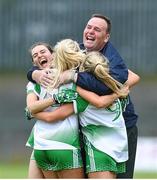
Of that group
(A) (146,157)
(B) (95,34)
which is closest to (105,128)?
(B) (95,34)

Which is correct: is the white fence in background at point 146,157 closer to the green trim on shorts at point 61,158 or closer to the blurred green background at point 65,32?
Result: the blurred green background at point 65,32

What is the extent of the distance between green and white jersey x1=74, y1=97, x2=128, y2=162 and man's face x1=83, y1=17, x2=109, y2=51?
0.51 metres

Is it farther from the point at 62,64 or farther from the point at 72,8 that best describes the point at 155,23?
the point at 62,64

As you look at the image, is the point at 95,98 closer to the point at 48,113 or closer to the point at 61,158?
the point at 48,113

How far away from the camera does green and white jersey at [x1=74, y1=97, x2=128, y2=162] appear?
25.8 feet

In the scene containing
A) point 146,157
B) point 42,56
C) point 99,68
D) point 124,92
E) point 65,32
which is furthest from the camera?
point 65,32

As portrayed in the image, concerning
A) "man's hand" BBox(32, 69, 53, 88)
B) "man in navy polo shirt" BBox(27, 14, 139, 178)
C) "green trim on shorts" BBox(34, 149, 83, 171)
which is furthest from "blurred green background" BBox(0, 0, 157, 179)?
"green trim on shorts" BBox(34, 149, 83, 171)

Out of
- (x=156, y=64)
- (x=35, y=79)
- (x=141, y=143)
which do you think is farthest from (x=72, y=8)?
(x=35, y=79)

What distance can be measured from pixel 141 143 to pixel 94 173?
44.6ft

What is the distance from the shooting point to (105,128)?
A: 7.89 m

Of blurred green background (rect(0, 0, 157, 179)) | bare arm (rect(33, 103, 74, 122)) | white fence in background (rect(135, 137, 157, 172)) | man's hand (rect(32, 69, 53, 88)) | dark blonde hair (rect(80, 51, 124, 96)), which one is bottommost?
white fence in background (rect(135, 137, 157, 172))

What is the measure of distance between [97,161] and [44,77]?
0.74 m

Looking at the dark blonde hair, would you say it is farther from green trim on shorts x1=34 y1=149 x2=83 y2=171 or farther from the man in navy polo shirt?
green trim on shorts x1=34 y1=149 x2=83 y2=171

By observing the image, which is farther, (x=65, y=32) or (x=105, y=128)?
(x=65, y=32)
